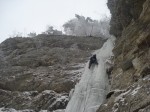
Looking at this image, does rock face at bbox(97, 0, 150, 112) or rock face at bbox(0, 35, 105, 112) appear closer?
rock face at bbox(97, 0, 150, 112)

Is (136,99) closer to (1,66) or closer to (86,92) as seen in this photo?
(86,92)

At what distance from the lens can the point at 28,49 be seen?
25.7m

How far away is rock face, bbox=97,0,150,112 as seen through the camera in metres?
8.46

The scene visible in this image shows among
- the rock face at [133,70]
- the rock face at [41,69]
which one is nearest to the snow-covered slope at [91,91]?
the rock face at [133,70]

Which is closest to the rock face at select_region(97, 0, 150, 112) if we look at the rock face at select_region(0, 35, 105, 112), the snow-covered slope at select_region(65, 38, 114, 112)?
the snow-covered slope at select_region(65, 38, 114, 112)

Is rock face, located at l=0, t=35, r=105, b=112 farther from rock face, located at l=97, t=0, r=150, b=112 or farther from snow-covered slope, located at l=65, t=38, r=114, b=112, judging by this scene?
rock face, located at l=97, t=0, r=150, b=112

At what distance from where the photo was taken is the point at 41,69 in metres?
20.1

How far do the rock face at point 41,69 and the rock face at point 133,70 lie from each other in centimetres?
411

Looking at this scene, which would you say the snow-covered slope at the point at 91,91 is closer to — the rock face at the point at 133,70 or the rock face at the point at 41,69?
the rock face at the point at 133,70

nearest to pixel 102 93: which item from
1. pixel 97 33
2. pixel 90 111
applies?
pixel 90 111

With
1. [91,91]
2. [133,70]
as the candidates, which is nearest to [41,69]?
[91,91]

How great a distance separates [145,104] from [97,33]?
39899mm

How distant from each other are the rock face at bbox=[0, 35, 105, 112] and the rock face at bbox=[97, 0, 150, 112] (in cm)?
411

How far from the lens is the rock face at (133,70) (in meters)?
8.46
